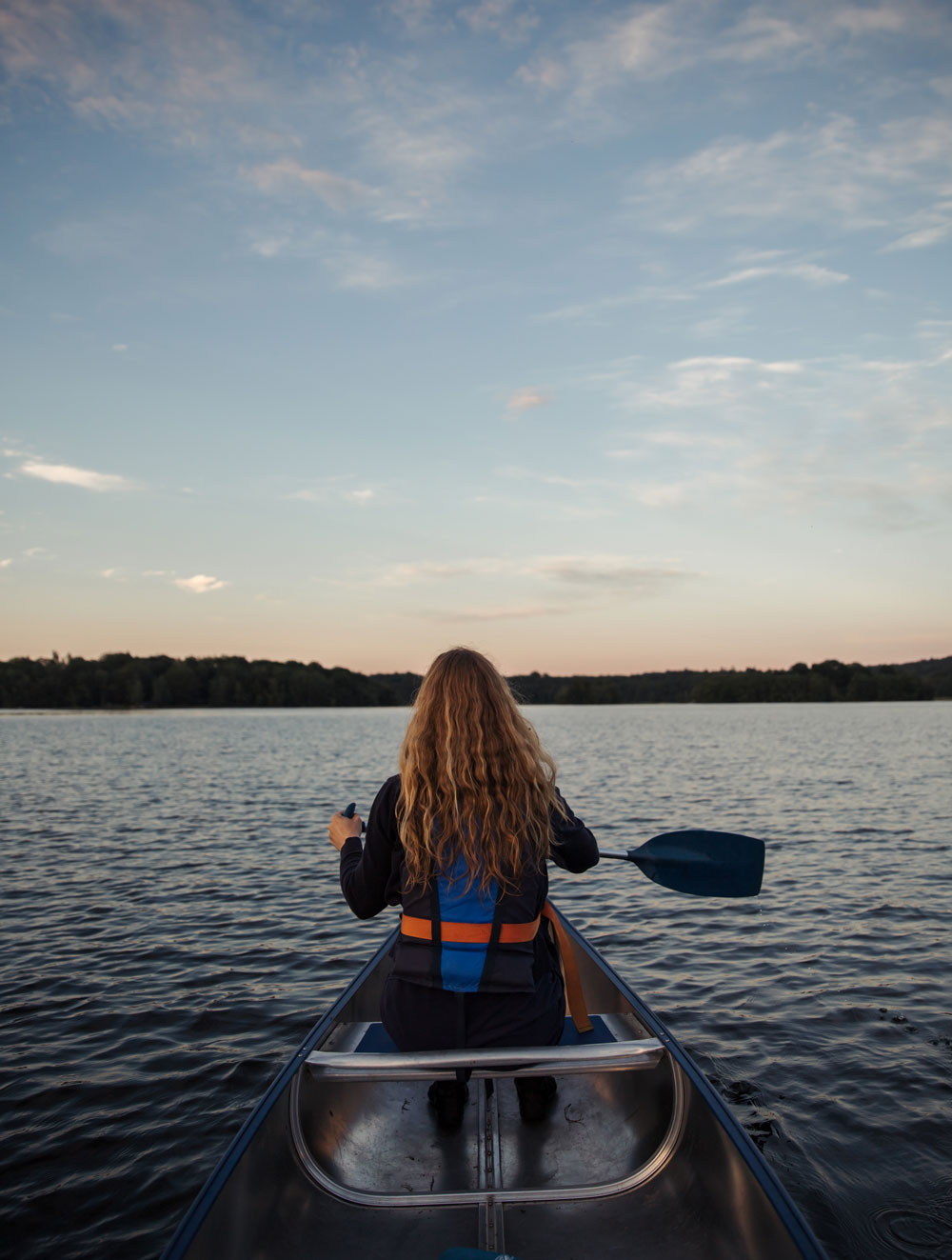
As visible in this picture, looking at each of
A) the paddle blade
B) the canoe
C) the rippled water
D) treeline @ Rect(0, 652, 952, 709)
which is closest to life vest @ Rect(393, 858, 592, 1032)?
the canoe

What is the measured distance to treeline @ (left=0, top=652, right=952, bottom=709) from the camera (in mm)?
120812

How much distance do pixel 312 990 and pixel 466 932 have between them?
484 cm

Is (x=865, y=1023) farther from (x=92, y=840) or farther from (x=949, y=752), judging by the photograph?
(x=949, y=752)

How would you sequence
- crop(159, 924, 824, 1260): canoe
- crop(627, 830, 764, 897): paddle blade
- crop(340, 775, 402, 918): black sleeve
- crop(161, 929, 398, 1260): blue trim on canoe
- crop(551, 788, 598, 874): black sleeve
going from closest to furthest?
1. crop(161, 929, 398, 1260): blue trim on canoe
2. crop(159, 924, 824, 1260): canoe
3. crop(340, 775, 402, 918): black sleeve
4. crop(551, 788, 598, 874): black sleeve
5. crop(627, 830, 764, 897): paddle blade

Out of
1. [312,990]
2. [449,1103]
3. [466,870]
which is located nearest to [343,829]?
[466,870]

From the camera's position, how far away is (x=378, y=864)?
311 cm

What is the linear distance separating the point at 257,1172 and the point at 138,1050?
348cm

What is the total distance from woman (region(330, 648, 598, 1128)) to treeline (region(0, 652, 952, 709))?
11253cm

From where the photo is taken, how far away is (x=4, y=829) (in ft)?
49.6

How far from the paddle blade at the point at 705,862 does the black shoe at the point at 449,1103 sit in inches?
67.0

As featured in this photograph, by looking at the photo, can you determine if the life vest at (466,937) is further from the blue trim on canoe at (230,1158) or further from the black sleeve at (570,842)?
the blue trim on canoe at (230,1158)

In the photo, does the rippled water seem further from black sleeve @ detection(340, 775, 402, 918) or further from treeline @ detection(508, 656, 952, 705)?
treeline @ detection(508, 656, 952, 705)

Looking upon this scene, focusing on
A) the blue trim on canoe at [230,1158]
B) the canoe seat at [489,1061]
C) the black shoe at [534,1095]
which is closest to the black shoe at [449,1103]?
the black shoe at [534,1095]

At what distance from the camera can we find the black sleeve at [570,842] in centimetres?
324
